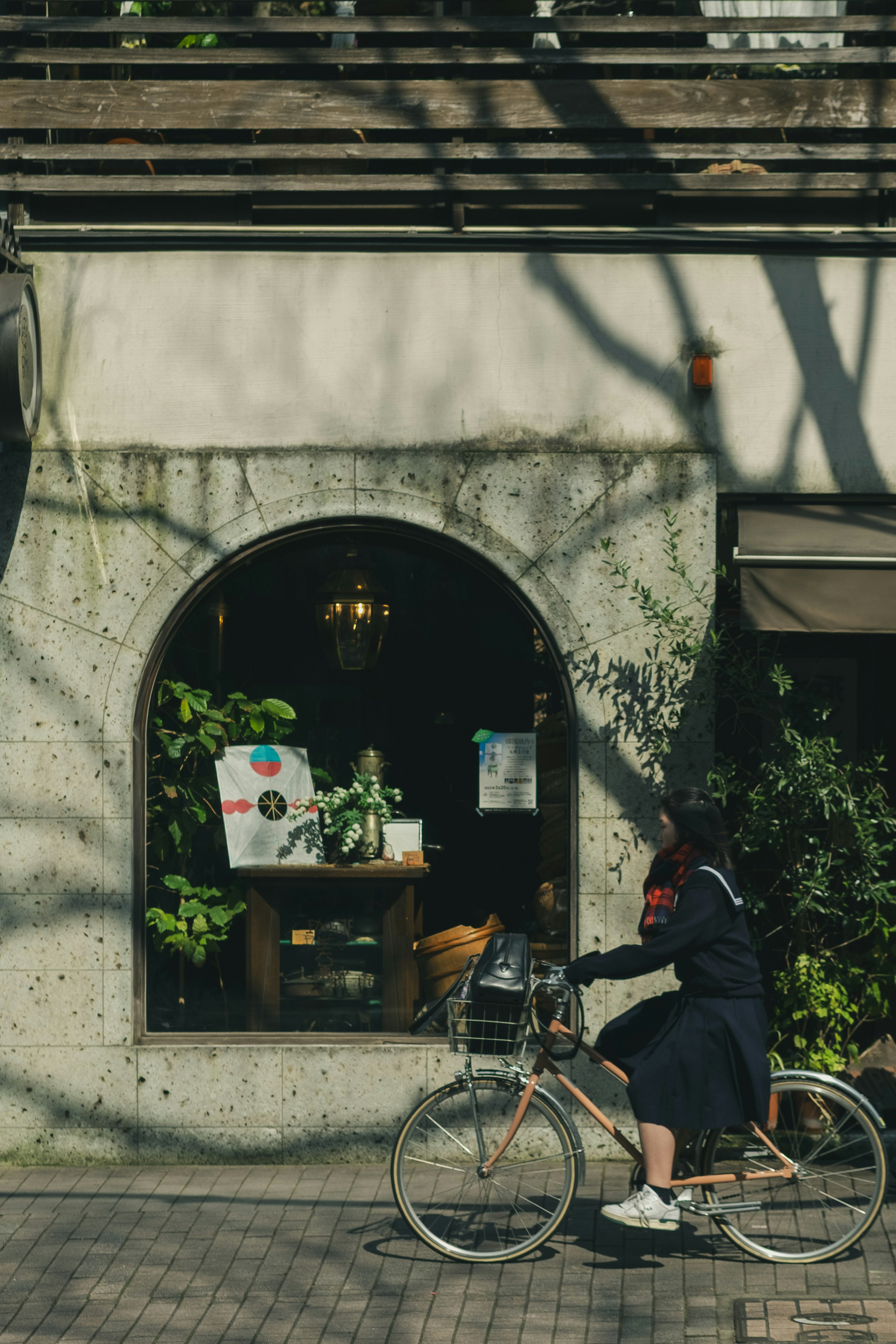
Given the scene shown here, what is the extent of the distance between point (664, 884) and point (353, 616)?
8.12 ft

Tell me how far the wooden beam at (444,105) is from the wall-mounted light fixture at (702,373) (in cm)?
125

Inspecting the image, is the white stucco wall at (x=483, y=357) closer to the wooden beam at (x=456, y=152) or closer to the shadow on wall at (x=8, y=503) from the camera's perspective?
the shadow on wall at (x=8, y=503)

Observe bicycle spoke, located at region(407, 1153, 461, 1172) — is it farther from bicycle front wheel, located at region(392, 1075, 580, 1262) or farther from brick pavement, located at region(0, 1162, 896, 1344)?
brick pavement, located at region(0, 1162, 896, 1344)

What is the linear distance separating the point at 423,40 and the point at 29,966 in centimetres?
525

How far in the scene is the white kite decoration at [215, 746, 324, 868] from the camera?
7.45 meters

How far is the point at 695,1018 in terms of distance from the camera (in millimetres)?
5281

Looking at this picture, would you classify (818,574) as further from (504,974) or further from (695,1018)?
(504,974)

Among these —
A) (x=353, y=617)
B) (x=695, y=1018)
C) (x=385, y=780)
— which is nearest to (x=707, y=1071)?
(x=695, y=1018)

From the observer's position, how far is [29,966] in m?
7.11

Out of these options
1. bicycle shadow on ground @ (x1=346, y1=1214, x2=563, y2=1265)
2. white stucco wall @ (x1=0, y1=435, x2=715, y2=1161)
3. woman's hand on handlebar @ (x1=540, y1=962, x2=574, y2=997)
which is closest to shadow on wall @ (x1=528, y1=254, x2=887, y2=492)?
white stucco wall @ (x1=0, y1=435, x2=715, y2=1161)

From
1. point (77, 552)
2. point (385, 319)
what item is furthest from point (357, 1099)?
point (385, 319)

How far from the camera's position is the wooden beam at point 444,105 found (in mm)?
7383

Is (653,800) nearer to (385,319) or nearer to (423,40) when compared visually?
(385,319)

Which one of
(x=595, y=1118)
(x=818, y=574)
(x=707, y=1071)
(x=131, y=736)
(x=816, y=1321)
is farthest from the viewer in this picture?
(x=131, y=736)
